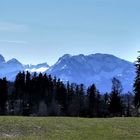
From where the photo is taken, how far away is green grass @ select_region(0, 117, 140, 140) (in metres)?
36.8

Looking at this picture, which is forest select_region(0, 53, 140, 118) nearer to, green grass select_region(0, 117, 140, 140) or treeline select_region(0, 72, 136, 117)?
treeline select_region(0, 72, 136, 117)

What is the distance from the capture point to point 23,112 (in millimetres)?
119062

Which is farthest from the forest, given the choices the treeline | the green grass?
the green grass

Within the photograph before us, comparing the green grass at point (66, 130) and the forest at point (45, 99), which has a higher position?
the forest at point (45, 99)

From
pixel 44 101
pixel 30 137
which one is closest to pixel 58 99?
pixel 44 101

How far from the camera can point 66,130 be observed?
40875 mm

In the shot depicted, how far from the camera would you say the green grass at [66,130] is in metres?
36.8

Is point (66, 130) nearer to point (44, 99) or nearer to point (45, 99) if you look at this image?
point (44, 99)

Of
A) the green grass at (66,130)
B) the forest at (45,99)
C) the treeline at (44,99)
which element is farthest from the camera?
the treeline at (44,99)

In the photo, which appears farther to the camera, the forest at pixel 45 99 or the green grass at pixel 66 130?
the forest at pixel 45 99

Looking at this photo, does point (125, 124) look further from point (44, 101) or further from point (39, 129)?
point (44, 101)

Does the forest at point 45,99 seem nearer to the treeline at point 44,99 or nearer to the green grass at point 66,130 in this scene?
the treeline at point 44,99

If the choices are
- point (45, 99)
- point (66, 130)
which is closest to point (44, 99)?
point (45, 99)

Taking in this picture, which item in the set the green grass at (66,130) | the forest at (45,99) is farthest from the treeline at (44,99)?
the green grass at (66,130)
